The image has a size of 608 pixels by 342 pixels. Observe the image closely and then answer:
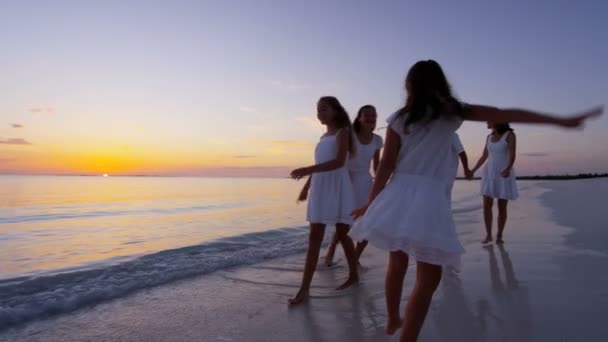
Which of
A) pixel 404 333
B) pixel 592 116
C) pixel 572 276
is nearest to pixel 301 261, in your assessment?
pixel 572 276

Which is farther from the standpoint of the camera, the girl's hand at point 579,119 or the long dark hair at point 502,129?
the long dark hair at point 502,129

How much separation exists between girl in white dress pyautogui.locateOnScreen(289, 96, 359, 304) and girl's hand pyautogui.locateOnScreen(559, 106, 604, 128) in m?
1.97

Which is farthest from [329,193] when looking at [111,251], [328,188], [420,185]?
[111,251]

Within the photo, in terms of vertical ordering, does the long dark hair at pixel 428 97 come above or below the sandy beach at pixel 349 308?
above

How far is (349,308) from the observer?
3.62m

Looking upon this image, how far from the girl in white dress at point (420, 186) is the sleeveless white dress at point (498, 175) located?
500cm

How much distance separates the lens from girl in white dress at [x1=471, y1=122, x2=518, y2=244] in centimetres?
670

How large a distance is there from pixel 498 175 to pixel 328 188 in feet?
13.7

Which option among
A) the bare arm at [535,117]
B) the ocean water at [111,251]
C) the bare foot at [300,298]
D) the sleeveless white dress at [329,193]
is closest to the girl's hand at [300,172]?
the sleeveless white dress at [329,193]

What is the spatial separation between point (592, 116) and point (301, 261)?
178 inches


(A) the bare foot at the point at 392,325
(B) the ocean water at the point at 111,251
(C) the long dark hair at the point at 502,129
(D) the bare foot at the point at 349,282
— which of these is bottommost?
(B) the ocean water at the point at 111,251

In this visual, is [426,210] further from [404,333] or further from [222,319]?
[222,319]

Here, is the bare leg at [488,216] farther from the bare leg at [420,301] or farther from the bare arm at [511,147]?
the bare leg at [420,301]

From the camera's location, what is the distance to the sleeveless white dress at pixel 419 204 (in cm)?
221
